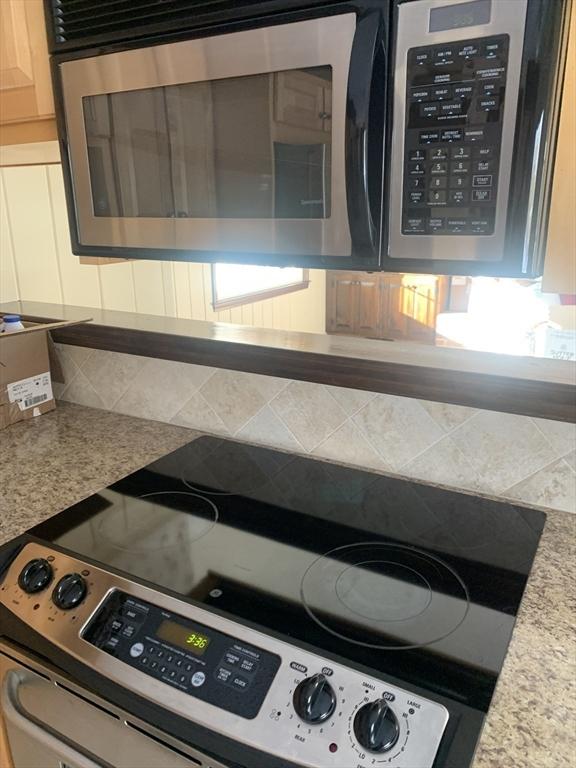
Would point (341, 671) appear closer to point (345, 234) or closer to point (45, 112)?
point (345, 234)

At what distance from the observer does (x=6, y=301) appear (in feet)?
5.30

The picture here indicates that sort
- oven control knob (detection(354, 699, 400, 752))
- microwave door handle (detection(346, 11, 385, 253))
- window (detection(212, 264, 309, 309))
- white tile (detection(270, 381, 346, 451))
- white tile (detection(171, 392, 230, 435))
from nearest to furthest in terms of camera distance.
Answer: oven control knob (detection(354, 699, 400, 752))
microwave door handle (detection(346, 11, 385, 253))
white tile (detection(270, 381, 346, 451))
white tile (detection(171, 392, 230, 435))
window (detection(212, 264, 309, 309))

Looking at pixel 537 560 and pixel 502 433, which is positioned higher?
pixel 502 433

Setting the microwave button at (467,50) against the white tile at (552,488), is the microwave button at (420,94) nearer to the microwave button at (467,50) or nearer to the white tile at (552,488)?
the microwave button at (467,50)

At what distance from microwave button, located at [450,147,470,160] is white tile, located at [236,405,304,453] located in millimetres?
656

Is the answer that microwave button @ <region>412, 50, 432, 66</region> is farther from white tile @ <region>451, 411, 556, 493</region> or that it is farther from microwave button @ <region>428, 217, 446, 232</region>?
white tile @ <region>451, 411, 556, 493</region>

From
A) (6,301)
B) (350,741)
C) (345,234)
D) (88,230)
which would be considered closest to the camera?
(350,741)

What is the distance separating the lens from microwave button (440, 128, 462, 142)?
24.8 inches

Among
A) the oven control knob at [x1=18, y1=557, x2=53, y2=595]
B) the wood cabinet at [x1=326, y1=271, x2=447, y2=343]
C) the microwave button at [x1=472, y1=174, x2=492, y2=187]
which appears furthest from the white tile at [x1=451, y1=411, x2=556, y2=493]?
the wood cabinet at [x1=326, y1=271, x2=447, y2=343]

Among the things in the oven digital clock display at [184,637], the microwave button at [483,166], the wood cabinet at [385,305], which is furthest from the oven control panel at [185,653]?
the wood cabinet at [385,305]

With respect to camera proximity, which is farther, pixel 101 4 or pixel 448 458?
pixel 448 458

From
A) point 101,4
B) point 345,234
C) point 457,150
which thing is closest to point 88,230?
point 101,4

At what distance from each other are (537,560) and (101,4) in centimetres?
104

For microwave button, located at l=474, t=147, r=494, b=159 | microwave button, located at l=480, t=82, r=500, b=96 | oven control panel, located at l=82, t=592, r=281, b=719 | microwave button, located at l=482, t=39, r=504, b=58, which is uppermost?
microwave button, located at l=482, t=39, r=504, b=58
